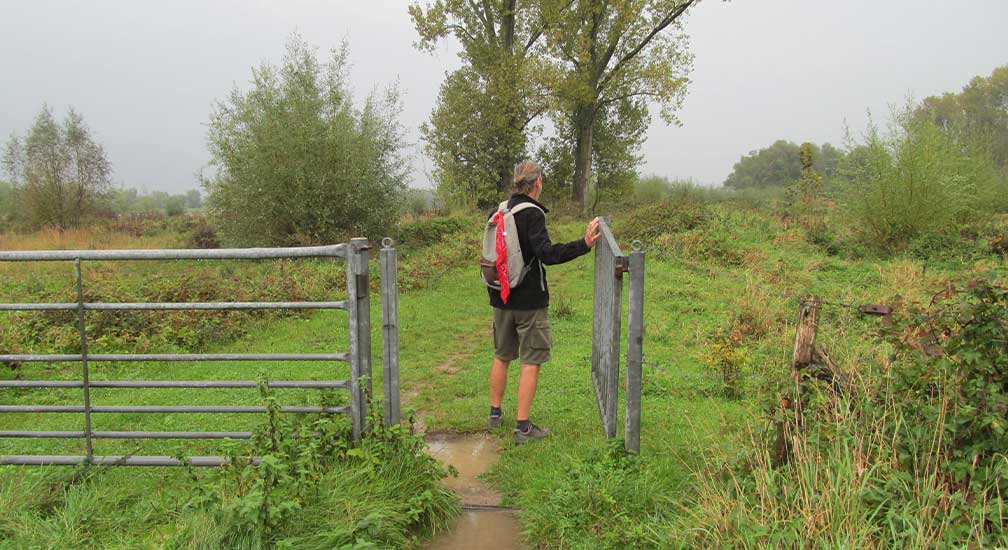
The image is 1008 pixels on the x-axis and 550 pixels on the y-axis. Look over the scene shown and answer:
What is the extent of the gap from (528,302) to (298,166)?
52.1 ft

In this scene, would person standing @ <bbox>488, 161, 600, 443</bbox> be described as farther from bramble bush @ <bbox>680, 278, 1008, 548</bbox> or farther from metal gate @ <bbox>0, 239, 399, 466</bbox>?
bramble bush @ <bbox>680, 278, 1008, 548</bbox>

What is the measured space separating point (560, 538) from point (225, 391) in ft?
15.9

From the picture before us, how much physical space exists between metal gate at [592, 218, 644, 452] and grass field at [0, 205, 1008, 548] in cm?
24

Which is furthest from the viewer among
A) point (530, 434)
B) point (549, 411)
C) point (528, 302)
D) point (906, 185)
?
point (906, 185)

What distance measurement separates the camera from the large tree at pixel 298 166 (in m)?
19.1

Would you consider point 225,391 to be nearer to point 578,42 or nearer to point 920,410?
point 920,410

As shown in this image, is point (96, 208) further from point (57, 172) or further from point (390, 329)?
point (390, 329)

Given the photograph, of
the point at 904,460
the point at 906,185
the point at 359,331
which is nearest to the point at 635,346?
the point at 904,460

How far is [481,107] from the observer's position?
30.8m

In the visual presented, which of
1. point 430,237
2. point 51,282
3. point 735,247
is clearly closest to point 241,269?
point 51,282

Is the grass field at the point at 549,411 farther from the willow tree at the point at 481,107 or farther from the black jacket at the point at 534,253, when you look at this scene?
the willow tree at the point at 481,107

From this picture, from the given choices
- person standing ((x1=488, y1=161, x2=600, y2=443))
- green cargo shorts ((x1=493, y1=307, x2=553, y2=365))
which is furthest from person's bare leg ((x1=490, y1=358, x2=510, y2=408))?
green cargo shorts ((x1=493, y1=307, x2=553, y2=365))

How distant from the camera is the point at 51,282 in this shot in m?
12.8

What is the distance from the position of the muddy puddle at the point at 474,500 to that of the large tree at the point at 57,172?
100ft
